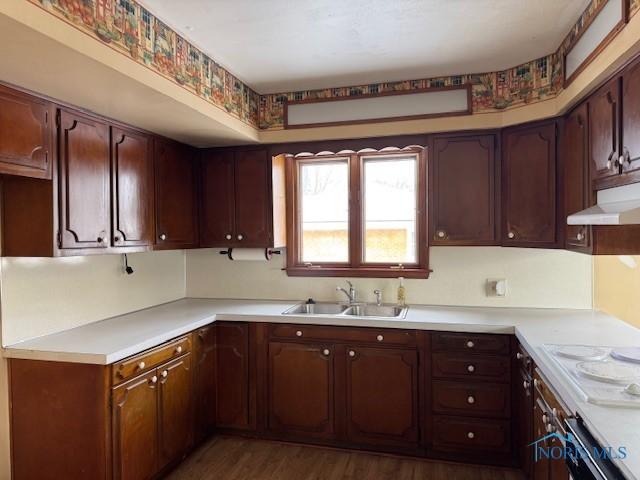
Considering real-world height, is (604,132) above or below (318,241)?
above

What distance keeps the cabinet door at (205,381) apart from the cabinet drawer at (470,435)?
5.04 feet

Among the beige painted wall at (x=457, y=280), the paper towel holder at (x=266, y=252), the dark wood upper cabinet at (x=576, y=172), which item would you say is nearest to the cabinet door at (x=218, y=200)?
the paper towel holder at (x=266, y=252)

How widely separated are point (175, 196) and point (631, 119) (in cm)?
273

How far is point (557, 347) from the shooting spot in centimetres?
204

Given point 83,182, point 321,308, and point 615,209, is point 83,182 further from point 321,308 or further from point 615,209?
point 615,209

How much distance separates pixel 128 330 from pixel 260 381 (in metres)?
0.98

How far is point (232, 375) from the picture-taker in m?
3.00

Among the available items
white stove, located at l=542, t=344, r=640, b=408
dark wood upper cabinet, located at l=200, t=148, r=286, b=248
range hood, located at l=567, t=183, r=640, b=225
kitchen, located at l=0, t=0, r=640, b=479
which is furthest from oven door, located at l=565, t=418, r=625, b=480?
dark wood upper cabinet, located at l=200, t=148, r=286, b=248

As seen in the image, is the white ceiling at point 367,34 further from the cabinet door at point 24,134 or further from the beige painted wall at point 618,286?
the beige painted wall at point 618,286

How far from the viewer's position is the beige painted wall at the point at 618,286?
243cm

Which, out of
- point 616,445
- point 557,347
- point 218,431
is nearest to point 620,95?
point 557,347

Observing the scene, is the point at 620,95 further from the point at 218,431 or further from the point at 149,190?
the point at 218,431

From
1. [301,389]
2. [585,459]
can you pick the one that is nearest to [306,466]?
[301,389]

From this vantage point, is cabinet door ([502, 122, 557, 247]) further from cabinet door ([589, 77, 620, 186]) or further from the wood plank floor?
the wood plank floor
